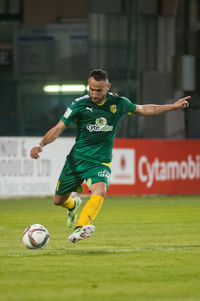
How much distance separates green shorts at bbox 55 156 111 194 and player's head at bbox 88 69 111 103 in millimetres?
865

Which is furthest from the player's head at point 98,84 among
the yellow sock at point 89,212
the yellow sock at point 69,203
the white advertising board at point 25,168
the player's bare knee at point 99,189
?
the white advertising board at point 25,168

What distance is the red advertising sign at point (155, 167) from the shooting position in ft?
79.9

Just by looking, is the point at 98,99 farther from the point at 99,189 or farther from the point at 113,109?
the point at 99,189

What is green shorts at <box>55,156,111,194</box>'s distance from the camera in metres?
10.2

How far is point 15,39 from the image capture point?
32312 millimetres

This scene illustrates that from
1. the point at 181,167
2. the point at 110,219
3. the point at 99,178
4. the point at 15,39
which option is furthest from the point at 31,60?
the point at 99,178

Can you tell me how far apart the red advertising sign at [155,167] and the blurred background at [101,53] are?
3.23 metres

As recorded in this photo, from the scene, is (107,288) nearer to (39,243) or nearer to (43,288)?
(43,288)

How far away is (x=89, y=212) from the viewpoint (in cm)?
969

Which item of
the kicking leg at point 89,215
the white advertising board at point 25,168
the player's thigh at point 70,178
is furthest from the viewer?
A: the white advertising board at point 25,168

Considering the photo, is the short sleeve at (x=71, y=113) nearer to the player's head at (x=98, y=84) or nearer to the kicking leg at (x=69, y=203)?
the player's head at (x=98, y=84)

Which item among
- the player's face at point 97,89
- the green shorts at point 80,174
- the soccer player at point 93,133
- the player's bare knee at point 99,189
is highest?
the player's face at point 97,89

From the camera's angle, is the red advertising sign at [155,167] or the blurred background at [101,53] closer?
the red advertising sign at [155,167]

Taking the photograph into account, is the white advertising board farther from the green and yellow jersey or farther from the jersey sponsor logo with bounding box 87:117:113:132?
the jersey sponsor logo with bounding box 87:117:113:132
